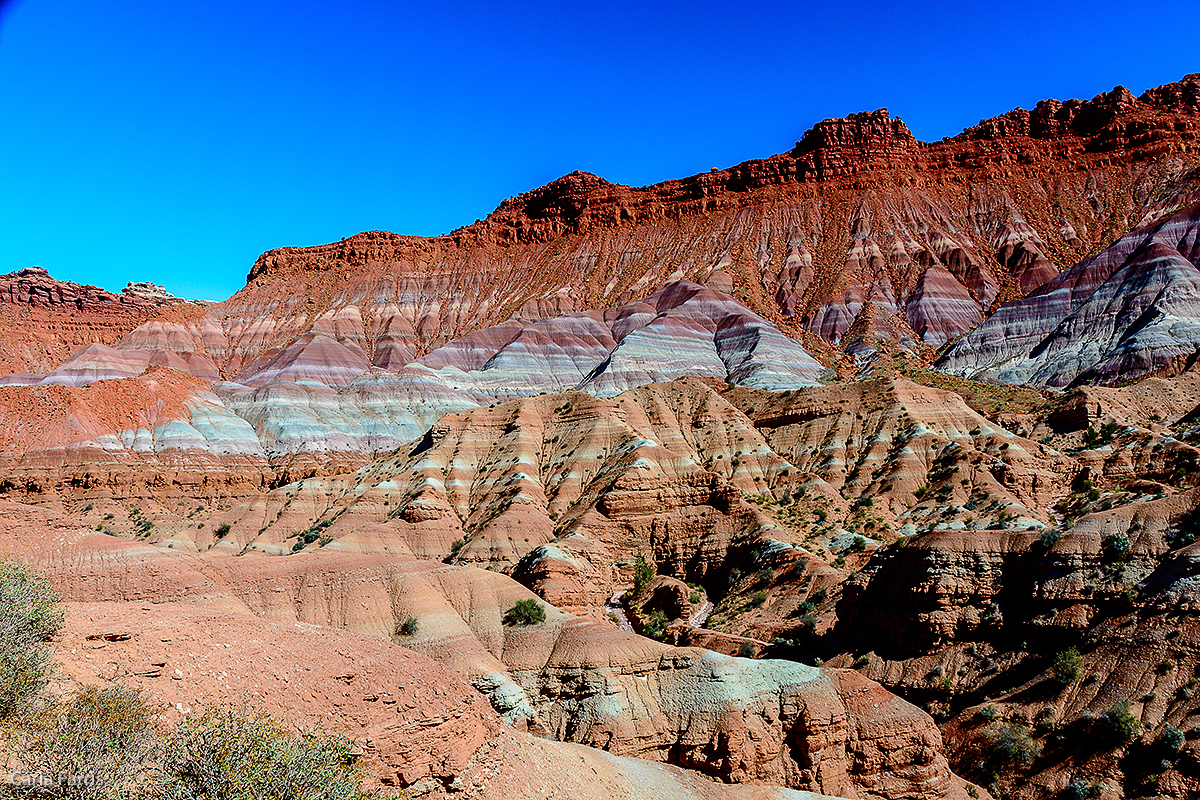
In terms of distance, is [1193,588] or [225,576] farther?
[225,576]

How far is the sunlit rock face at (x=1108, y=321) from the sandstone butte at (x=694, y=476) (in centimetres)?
56

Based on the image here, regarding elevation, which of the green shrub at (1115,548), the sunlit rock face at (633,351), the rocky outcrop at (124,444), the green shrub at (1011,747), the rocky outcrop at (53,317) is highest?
the rocky outcrop at (53,317)

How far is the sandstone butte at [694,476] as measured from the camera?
80.1ft

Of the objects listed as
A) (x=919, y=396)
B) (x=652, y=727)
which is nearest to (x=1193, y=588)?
(x=652, y=727)

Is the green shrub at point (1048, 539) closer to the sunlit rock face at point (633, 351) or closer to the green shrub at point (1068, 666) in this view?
the green shrub at point (1068, 666)

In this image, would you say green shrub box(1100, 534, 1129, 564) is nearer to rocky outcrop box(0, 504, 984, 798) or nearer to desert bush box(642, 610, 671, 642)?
rocky outcrop box(0, 504, 984, 798)

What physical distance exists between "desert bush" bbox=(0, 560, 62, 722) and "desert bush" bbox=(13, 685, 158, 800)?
1.56 feet

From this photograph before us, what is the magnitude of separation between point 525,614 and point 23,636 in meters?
19.3

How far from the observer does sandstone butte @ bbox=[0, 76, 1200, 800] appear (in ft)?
80.1

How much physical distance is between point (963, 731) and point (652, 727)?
456 inches

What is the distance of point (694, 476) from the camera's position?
57.5 meters

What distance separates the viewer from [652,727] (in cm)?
2545

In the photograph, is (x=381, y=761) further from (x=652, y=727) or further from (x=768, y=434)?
(x=768, y=434)

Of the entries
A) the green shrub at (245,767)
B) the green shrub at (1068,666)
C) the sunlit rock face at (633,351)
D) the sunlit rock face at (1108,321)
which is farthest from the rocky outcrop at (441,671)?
the sunlit rock face at (1108,321)
